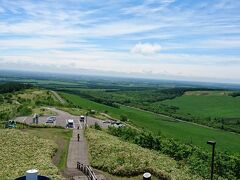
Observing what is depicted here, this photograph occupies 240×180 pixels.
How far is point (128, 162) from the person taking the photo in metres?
32.7

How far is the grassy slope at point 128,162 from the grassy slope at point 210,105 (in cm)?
7014

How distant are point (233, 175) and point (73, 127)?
2846cm

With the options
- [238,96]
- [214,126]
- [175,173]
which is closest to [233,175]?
[175,173]

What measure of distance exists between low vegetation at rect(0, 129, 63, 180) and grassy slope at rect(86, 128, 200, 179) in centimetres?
455

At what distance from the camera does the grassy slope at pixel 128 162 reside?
30609 mm

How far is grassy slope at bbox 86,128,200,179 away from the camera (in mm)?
30609

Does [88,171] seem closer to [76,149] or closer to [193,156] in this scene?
[76,149]

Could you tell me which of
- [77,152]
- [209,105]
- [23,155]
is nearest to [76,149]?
[77,152]

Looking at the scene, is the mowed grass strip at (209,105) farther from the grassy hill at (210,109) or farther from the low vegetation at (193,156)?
the low vegetation at (193,156)

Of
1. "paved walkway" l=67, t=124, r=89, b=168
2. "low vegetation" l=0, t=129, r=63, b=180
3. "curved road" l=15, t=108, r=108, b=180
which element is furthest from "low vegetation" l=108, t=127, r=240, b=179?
"low vegetation" l=0, t=129, r=63, b=180

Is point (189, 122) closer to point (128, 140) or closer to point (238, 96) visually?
point (128, 140)

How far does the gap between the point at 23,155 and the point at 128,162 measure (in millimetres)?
10555

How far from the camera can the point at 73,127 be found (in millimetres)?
57406

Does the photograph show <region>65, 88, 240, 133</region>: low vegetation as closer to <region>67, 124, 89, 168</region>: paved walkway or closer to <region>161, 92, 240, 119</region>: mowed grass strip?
<region>161, 92, 240, 119</region>: mowed grass strip
